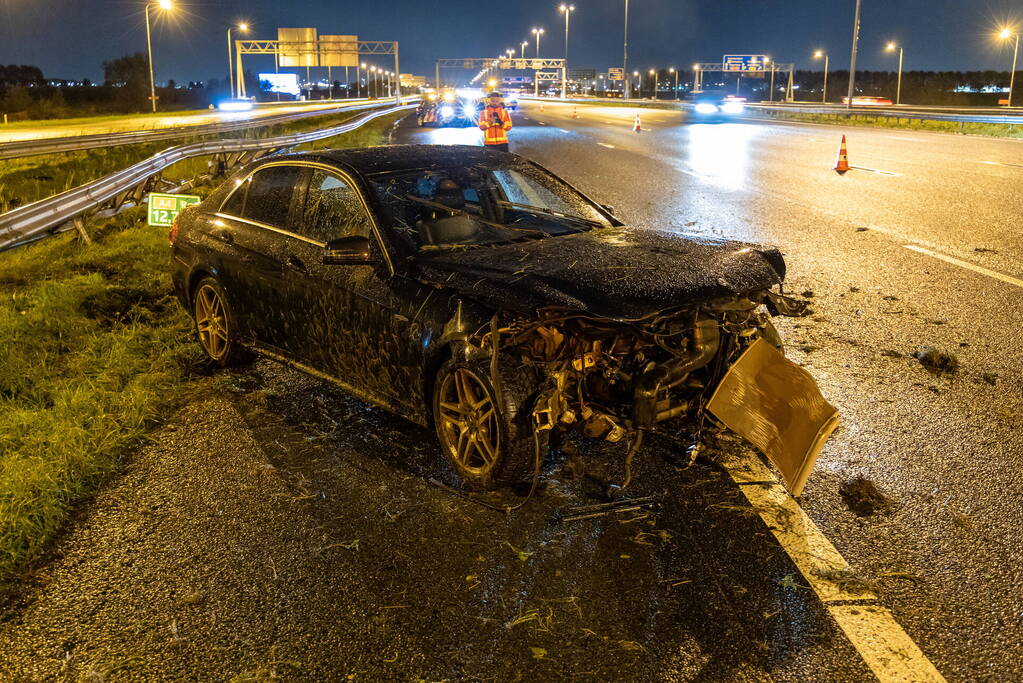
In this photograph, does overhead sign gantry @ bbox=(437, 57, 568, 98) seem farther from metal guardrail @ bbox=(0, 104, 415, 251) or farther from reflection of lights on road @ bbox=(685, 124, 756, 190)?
metal guardrail @ bbox=(0, 104, 415, 251)

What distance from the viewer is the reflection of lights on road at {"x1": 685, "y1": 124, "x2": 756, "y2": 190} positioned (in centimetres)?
1750

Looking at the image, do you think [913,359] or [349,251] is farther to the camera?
[913,359]

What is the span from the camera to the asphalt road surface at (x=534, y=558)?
3.00 m

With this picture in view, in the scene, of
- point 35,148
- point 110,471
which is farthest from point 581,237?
point 35,148

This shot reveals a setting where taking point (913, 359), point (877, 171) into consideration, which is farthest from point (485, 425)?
point (877, 171)

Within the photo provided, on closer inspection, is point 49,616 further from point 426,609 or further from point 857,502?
point 857,502

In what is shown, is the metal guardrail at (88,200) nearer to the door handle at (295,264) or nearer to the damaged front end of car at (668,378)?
A: the door handle at (295,264)

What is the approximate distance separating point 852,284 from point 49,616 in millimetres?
7167

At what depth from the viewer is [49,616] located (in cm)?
334

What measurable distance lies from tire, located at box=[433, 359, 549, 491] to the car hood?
0.35 metres

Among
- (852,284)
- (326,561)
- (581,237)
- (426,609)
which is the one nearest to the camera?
(426,609)

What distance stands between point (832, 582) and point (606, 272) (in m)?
1.64

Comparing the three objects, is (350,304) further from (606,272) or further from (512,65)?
(512,65)

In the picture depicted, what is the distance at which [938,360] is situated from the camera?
600 cm
